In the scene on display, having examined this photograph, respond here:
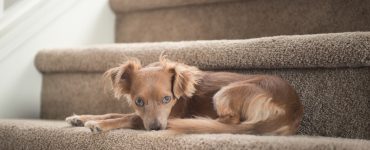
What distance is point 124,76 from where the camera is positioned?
163 centimetres

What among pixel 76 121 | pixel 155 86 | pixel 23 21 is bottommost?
pixel 76 121

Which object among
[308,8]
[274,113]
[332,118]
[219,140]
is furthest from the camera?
[308,8]

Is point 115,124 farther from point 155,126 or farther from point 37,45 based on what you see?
point 37,45

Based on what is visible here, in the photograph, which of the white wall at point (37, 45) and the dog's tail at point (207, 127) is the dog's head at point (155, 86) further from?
the white wall at point (37, 45)

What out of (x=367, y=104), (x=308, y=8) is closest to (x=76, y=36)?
(x=308, y=8)

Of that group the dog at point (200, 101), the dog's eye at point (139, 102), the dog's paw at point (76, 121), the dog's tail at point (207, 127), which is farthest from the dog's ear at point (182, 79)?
the dog's paw at point (76, 121)

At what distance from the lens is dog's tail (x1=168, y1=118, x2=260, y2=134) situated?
133 cm

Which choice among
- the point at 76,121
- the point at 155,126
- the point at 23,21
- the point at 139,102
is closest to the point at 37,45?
the point at 23,21

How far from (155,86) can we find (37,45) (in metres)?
0.80

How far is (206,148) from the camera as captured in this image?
4.06 ft

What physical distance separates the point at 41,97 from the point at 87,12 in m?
0.48

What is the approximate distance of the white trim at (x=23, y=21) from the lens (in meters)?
1.93

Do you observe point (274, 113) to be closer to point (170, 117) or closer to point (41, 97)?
point (170, 117)

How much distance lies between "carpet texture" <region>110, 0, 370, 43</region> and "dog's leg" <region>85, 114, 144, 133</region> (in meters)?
0.73
